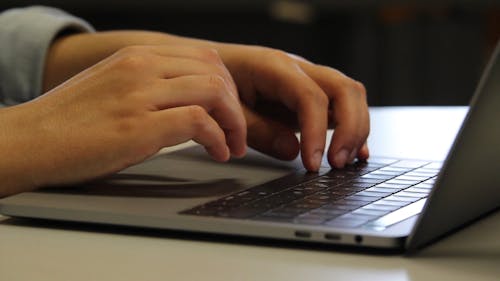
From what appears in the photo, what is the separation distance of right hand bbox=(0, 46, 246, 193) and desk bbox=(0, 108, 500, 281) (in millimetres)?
69

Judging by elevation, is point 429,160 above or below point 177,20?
above

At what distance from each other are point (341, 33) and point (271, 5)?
13.5 inches

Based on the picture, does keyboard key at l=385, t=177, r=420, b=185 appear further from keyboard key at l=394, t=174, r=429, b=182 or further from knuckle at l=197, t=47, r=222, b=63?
knuckle at l=197, t=47, r=222, b=63

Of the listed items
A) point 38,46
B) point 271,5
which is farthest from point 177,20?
point 38,46

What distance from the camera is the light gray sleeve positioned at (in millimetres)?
937

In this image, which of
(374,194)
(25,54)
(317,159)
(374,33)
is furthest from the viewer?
(374,33)

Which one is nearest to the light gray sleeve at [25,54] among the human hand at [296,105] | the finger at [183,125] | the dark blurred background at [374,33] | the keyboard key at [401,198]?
the human hand at [296,105]

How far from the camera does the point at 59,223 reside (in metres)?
0.53

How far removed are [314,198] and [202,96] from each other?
0.34 feet

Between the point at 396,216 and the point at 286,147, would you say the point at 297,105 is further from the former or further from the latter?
the point at 396,216

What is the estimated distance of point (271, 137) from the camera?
745mm

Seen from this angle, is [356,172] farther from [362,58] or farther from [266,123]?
[362,58]

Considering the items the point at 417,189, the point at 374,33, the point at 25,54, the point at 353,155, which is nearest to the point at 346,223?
the point at 417,189

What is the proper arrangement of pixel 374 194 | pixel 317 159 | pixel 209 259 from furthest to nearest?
pixel 317 159
pixel 374 194
pixel 209 259
